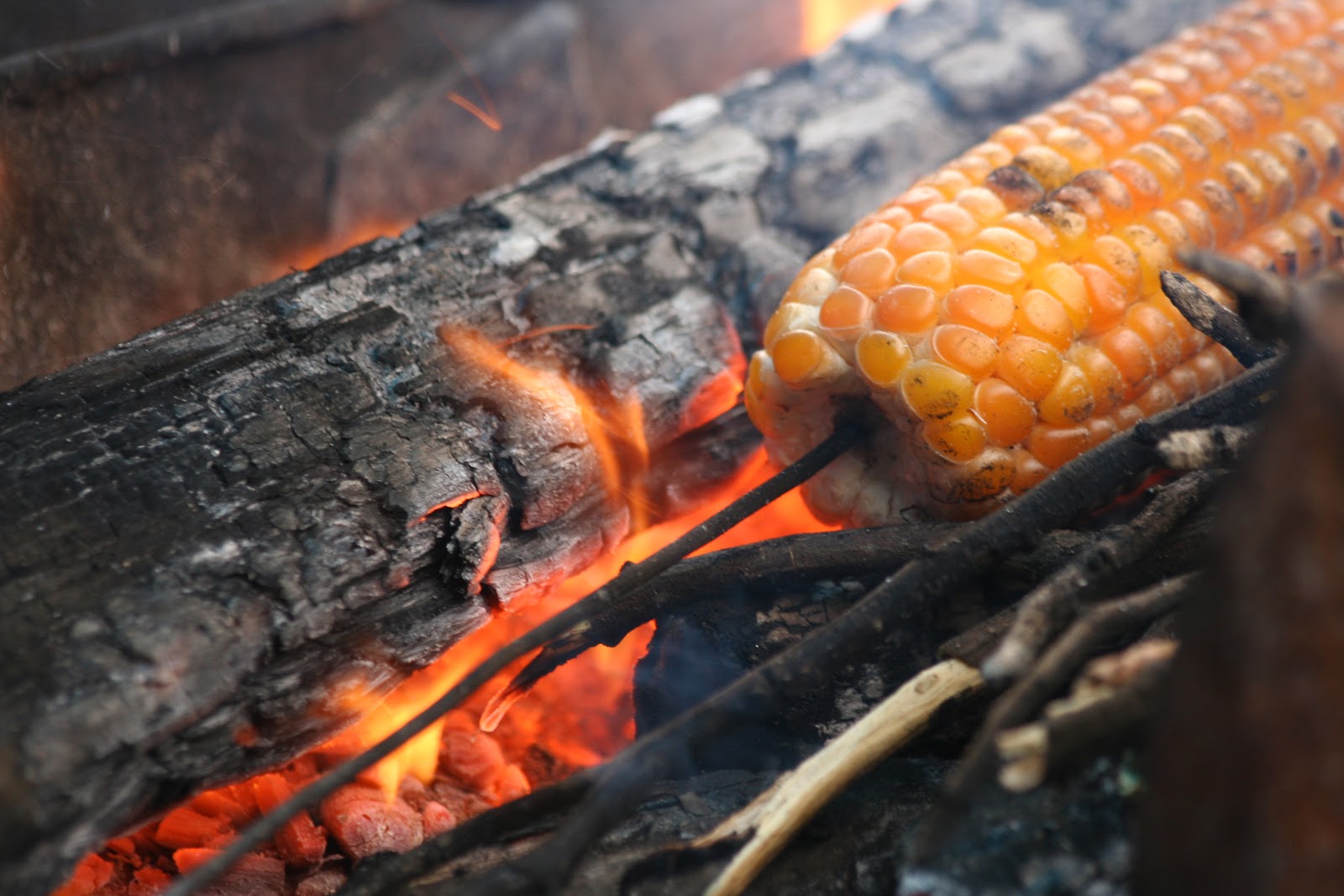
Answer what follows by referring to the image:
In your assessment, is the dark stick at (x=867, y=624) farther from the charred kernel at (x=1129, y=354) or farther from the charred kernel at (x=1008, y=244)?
the charred kernel at (x=1008, y=244)

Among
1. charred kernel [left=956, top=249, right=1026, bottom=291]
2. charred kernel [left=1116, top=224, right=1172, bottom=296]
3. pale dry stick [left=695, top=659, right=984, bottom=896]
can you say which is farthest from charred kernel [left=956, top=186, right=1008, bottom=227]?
pale dry stick [left=695, top=659, right=984, bottom=896]

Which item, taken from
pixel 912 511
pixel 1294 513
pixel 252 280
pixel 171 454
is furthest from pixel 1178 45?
pixel 252 280

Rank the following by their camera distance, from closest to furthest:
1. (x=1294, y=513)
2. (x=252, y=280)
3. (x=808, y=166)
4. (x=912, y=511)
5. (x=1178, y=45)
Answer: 1. (x=1294, y=513)
2. (x=912, y=511)
3. (x=1178, y=45)
4. (x=808, y=166)
5. (x=252, y=280)

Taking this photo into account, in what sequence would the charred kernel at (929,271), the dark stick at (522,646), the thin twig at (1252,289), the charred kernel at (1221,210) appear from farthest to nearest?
the charred kernel at (1221,210)
the charred kernel at (929,271)
the dark stick at (522,646)
the thin twig at (1252,289)

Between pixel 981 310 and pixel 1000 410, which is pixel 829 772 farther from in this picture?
pixel 981 310

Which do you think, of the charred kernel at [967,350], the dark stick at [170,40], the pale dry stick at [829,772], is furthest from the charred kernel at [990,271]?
the dark stick at [170,40]

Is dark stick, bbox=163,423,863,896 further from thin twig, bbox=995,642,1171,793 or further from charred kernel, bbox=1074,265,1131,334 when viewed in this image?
thin twig, bbox=995,642,1171,793

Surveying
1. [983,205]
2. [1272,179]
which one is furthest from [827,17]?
[983,205]

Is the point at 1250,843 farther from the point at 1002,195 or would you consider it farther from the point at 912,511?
the point at 1002,195
